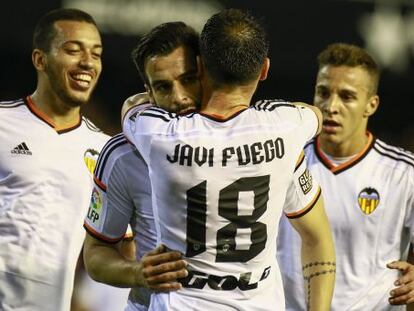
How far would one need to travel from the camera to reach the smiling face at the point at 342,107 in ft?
17.0

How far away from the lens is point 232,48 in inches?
130

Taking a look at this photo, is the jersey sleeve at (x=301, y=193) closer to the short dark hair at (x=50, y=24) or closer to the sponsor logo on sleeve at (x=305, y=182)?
the sponsor logo on sleeve at (x=305, y=182)

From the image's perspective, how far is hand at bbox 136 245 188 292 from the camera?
3.30 meters

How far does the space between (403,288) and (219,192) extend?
1665mm

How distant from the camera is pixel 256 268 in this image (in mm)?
3404

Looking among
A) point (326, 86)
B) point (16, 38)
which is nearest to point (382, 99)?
point (16, 38)

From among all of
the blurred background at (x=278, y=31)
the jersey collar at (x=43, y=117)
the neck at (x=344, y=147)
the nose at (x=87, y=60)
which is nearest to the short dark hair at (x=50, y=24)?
the nose at (x=87, y=60)

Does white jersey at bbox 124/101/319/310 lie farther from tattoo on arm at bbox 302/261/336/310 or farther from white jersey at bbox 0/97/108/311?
white jersey at bbox 0/97/108/311

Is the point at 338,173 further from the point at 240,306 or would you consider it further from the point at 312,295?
the point at 240,306

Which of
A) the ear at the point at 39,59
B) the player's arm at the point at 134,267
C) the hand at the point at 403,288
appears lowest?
the hand at the point at 403,288

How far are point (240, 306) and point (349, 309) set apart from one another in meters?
1.74

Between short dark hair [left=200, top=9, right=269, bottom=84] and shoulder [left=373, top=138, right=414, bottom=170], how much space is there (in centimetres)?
199

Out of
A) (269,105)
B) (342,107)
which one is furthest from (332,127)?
(269,105)

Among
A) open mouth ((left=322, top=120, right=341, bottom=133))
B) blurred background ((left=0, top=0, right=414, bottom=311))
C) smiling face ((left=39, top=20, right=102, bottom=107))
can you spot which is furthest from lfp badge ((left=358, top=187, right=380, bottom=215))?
blurred background ((left=0, top=0, right=414, bottom=311))
